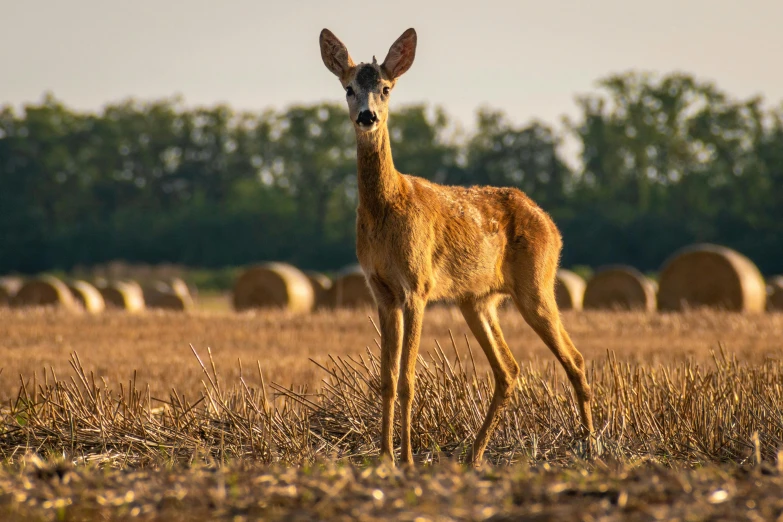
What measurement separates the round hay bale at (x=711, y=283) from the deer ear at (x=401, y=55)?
17.4 meters

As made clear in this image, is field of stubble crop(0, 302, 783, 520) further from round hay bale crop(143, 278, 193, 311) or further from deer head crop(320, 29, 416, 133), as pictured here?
round hay bale crop(143, 278, 193, 311)

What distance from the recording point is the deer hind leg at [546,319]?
7.86 metres

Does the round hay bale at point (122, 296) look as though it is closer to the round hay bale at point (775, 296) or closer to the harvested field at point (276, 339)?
the harvested field at point (276, 339)

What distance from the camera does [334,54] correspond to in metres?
7.13

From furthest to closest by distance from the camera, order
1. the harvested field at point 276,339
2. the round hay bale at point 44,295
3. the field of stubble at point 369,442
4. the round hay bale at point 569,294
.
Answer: the round hay bale at point 44,295 < the round hay bale at point 569,294 < the harvested field at point 276,339 < the field of stubble at point 369,442

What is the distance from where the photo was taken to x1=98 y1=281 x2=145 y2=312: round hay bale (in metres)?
31.1

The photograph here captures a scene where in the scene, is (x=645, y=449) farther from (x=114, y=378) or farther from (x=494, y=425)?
(x=114, y=378)

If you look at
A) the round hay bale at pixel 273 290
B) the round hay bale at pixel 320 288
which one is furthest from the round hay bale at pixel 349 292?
the round hay bale at pixel 273 290

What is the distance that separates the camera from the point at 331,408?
822cm

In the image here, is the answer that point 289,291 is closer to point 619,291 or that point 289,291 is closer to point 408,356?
point 619,291

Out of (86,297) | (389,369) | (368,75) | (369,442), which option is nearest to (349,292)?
(86,297)

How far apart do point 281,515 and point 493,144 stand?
6043 centimetres

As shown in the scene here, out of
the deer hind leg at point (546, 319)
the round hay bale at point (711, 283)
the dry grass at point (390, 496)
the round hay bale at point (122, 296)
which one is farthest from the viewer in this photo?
the round hay bale at point (122, 296)

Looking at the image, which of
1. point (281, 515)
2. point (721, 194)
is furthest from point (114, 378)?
point (721, 194)
